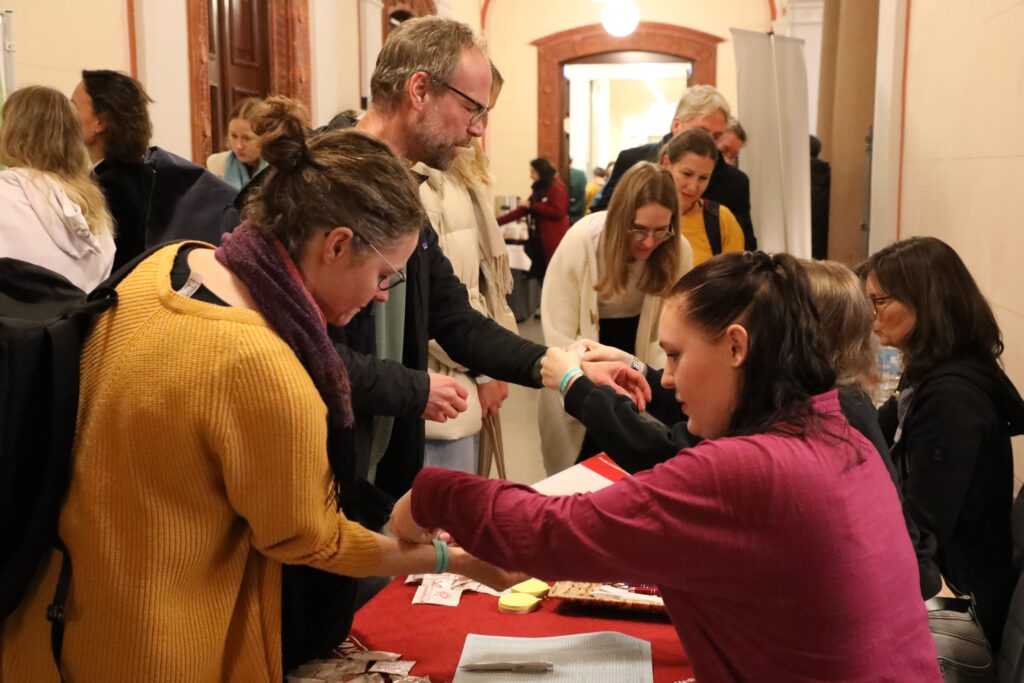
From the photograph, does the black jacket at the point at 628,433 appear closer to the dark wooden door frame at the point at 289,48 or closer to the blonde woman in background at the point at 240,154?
the blonde woman in background at the point at 240,154

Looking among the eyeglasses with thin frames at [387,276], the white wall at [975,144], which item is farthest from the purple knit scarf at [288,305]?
the white wall at [975,144]

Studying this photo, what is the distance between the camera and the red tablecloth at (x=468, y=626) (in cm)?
164

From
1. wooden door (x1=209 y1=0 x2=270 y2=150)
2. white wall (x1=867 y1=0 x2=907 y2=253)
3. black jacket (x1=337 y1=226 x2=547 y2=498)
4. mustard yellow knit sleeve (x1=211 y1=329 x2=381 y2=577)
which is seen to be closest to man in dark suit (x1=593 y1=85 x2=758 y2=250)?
white wall (x1=867 y1=0 x2=907 y2=253)

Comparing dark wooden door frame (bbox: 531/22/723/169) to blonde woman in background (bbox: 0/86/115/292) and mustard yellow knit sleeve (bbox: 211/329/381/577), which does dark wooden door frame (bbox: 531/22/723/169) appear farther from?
mustard yellow knit sleeve (bbox: 211/329/381/577)

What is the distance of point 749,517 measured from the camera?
131 cm

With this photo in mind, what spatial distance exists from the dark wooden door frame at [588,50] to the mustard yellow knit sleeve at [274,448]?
1373 centimetres

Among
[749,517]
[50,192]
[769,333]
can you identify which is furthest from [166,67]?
[749,517]

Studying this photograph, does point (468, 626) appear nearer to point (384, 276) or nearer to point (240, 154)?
point (384, 276)

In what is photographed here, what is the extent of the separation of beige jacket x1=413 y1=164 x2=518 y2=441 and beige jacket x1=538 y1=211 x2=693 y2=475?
0.17 m

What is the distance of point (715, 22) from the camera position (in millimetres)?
14414

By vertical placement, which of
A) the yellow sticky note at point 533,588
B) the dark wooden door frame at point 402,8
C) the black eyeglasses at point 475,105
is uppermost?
the dark wooden door frame at point 402,8

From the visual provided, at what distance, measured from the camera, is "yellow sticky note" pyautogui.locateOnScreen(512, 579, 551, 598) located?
185 centimetres

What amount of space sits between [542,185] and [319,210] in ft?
31.0

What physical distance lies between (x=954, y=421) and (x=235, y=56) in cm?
541
